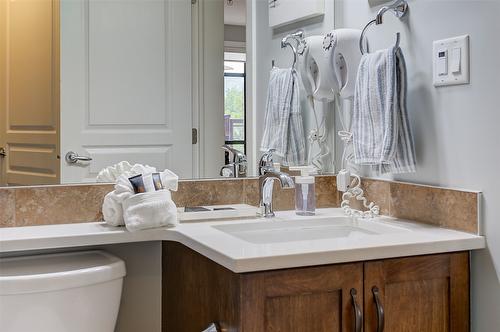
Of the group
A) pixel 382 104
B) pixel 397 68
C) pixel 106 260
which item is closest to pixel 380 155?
pixel 382 104

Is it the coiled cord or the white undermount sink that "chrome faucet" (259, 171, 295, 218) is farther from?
the coiled cord

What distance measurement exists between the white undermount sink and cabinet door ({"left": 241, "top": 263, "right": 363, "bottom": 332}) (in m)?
0.35

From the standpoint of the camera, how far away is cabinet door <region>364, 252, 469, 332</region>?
1383 millimetres

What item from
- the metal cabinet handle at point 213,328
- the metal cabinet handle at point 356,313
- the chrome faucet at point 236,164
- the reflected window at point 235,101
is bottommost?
the metal cabinet handle at point 213,328

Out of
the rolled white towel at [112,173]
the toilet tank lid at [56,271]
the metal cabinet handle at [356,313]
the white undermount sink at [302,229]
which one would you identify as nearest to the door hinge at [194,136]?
the rolled white towel at [112,173]

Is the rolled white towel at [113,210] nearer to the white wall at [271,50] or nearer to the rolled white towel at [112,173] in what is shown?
the rolled white towel at [112,173]

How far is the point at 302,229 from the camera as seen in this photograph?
69.2 inches

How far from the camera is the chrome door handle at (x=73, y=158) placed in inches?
67.9

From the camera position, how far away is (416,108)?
1690 mm

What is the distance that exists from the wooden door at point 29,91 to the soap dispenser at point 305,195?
77cm

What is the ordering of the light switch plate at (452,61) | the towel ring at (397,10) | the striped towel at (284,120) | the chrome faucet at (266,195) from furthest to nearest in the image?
the striped towel at (284,120) < the chrome faucet at (266,195) < the towel ring at (397,10) < the light switch plate at (452,61)

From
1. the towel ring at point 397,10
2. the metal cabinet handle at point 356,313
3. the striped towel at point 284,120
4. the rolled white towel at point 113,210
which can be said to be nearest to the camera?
the metal cabinet handle at point 356,313

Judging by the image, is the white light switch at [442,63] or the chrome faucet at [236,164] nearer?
the white light switch at [442,63]

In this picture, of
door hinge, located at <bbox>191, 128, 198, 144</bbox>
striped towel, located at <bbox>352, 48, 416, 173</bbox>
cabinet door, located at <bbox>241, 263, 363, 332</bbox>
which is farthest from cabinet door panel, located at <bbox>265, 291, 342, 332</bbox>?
door hinge, located at <bbox>191, 128, 198, 144</bbox>
